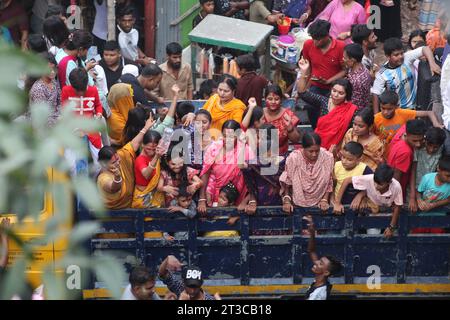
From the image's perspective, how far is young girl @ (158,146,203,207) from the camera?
28.7ft

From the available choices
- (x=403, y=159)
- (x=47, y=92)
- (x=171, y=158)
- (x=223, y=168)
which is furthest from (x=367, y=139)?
(x=47, y=92)

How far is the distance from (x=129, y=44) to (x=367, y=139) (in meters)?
4.32

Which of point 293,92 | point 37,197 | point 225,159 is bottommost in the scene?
point 293,92

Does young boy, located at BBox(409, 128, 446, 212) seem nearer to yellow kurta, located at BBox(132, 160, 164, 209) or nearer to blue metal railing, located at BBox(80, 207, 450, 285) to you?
blue metal railing, located at BBox(80, 207, 450, 285)

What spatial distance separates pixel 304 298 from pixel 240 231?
26.6 inches

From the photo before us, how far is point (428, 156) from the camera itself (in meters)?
9.07

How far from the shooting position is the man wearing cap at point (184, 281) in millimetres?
7934

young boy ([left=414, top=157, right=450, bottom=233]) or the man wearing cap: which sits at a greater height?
young boy ([left=414, top=157, right=450, bottom=233])

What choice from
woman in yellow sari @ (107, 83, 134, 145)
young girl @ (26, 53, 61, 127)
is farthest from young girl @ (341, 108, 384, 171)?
young girl @ (26, 53, 61, 127)

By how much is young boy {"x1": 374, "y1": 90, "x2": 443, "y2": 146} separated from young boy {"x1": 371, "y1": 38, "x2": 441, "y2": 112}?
658 mm
